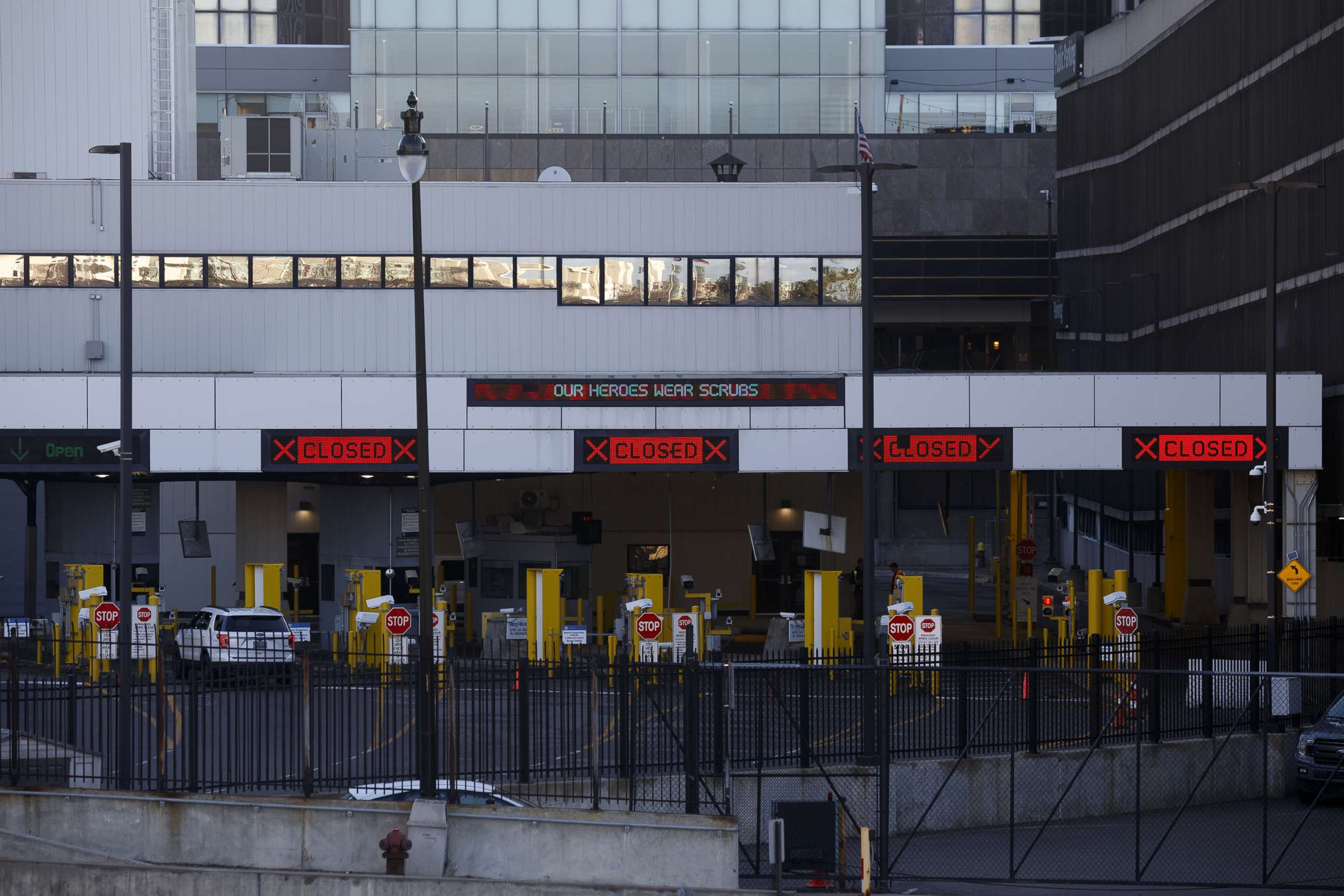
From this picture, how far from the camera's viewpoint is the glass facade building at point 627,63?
7025 centimetres

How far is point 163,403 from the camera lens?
3400 centimetres

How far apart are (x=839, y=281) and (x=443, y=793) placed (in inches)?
927

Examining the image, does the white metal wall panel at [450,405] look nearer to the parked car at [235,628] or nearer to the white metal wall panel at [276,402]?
the white metal wall panel at [276,402]

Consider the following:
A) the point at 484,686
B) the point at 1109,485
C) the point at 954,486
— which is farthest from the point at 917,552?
the point at 484,686

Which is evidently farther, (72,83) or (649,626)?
(72,83)

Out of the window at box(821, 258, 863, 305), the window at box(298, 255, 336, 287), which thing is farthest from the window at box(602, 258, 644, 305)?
the window at box(298, 255, 336, 287)

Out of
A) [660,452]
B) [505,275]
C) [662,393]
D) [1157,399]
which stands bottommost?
[660,452]

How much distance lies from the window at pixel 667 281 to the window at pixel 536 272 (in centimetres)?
216

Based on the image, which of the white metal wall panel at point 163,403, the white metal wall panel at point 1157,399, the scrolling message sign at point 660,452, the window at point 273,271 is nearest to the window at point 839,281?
the scrolling message sign at point 660,452

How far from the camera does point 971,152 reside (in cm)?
7000

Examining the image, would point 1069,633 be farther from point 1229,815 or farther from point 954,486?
point 954,486

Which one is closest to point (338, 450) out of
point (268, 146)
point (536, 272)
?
point (536, 272)

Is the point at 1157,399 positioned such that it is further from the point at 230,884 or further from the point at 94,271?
the point at 230,884

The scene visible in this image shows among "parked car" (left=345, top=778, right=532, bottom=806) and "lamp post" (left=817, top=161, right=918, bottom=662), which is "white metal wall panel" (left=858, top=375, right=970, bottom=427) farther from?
"parked car" (left=345, top=778, right=532, bottom=806)
